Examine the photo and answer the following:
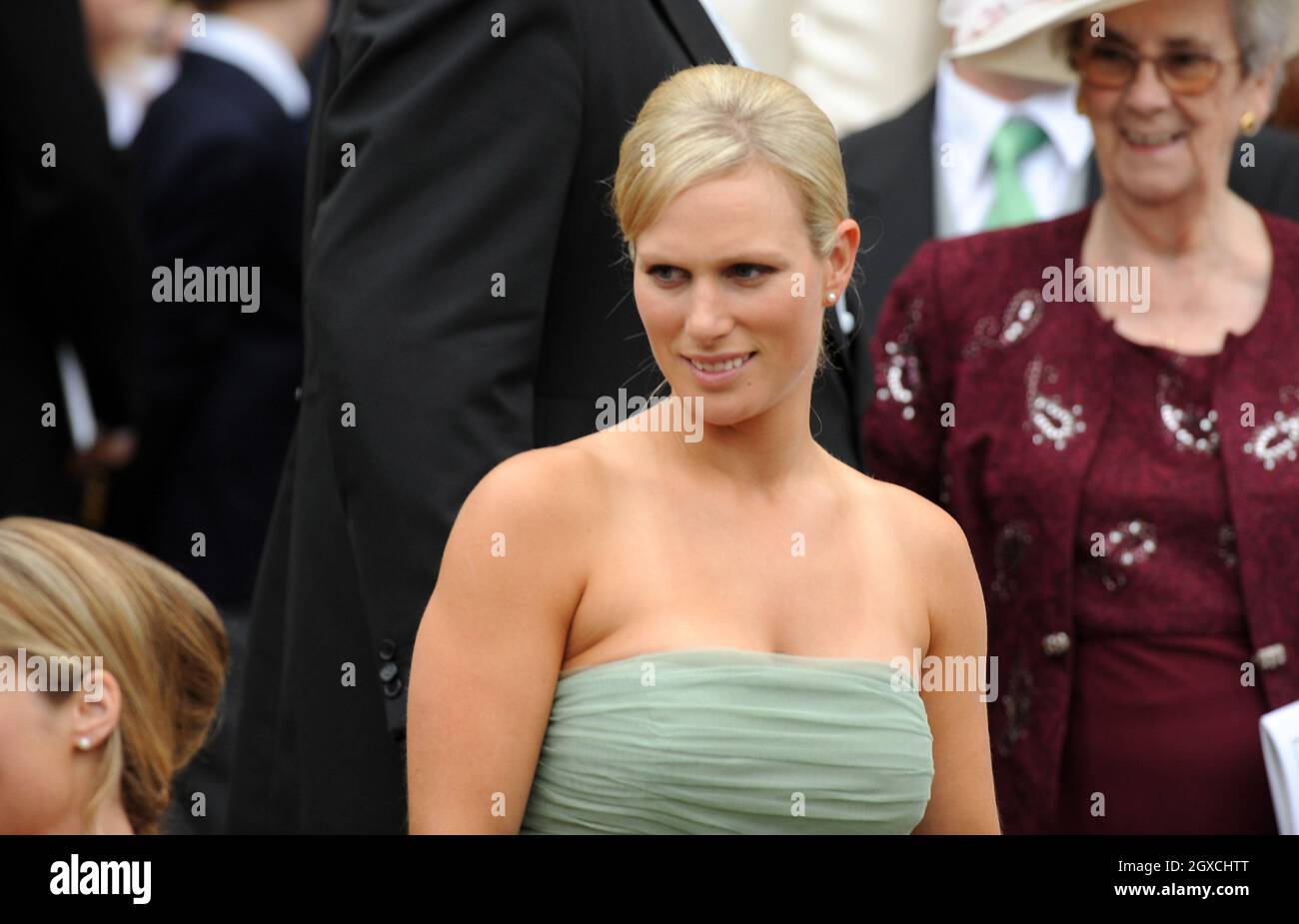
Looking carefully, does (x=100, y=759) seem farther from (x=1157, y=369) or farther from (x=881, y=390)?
(x=1157, y=369)

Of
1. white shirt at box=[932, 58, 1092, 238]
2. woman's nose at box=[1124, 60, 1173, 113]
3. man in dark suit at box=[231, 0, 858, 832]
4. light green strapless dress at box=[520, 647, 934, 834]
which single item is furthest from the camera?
white shirt at box=[932, 58, 1092, 238]

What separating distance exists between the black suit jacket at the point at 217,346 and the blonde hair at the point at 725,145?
323 cm

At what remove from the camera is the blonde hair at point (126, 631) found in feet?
8.77

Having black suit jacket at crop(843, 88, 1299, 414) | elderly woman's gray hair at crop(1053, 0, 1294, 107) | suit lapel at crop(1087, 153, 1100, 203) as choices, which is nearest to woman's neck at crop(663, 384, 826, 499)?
elderly woman's gray hair at crop(1053, 0, 1294, 107)

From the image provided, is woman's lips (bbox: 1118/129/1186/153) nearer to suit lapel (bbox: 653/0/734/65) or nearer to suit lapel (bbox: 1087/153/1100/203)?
suit lapel (bbox: 653/0/734/65)

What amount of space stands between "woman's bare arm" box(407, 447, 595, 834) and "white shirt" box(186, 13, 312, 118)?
12.1 feet

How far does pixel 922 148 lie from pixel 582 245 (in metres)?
2.00

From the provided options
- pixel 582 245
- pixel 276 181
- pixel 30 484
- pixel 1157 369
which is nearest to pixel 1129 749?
pixel 1157 369

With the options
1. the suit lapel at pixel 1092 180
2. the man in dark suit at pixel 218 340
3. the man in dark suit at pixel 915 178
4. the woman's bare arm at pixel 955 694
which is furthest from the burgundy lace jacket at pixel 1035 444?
the man in dark suit at pixel 218 340

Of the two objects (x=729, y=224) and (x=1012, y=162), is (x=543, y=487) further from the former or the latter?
(x=1012, y=162)

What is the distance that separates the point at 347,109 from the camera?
296 cm

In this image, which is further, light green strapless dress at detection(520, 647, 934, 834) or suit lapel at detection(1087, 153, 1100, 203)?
suit lapel at detection(1087, 153, 1100, 203)

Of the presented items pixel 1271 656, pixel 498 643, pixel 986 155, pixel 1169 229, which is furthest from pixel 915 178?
pixel 498 643

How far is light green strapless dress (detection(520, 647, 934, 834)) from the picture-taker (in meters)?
2.25
